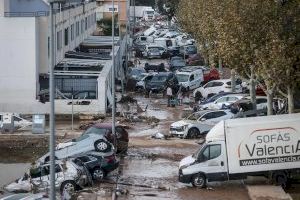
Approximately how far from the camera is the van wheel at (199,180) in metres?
25.8

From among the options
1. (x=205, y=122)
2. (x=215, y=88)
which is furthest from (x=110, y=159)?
(x=215, y=88)

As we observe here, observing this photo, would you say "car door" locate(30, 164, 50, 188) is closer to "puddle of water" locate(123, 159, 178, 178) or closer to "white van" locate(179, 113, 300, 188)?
"puddle of water" locate(123, 159, 178, 178)

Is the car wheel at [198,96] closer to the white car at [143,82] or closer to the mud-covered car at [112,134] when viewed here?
the white car at [143,82]

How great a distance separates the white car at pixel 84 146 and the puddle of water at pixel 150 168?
1.31 meters

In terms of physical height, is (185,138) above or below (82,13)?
below

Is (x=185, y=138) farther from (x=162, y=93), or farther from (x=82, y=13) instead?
(x=82, y=13)

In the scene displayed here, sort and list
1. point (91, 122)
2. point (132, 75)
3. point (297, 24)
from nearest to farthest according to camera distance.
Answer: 1. point (297, 24)
2. point (91, 122)
3. point (132, 75)

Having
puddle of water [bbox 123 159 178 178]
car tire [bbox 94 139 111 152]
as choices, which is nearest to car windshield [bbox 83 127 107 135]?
puddle of water [bbox 123 159 178 178]

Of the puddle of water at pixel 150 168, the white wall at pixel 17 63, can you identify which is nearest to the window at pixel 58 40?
the white wall at pixel 17 63

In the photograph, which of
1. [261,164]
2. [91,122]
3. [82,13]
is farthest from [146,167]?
[82,13]

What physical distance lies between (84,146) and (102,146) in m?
0.91

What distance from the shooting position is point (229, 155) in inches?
992

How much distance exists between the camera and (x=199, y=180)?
2580cm

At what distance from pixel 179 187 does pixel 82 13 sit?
46447 millimetres
